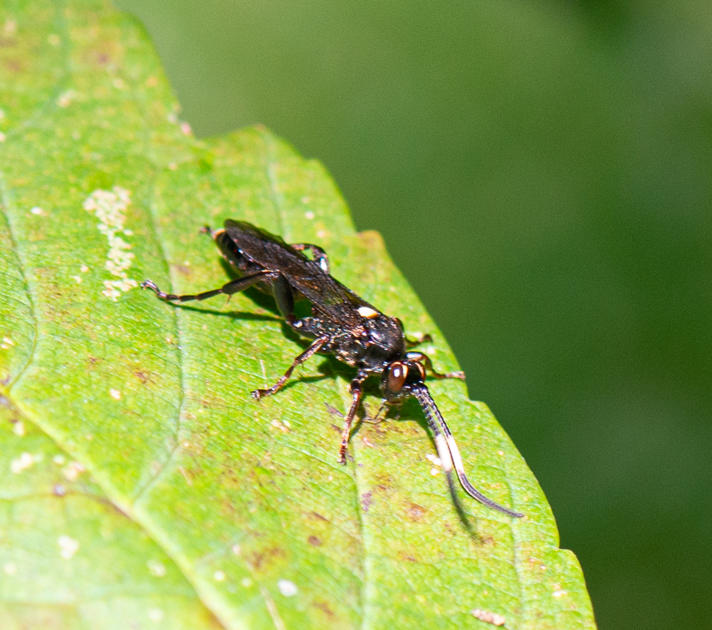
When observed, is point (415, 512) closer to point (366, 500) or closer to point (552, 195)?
point (366, 500)

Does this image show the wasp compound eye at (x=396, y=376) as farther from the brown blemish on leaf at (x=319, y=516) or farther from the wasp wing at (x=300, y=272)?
the brown blemish on leaf at (x=319, y=516)

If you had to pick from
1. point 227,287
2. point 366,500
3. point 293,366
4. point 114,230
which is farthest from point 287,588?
point 114,230

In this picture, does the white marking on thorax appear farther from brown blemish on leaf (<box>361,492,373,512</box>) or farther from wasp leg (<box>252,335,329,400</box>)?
brown blemish on leaf (<box>361,492,373,512</box>)

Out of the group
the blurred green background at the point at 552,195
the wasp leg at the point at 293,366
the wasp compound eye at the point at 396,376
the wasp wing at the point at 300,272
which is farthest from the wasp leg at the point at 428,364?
the blurred green background at the point at 552,195

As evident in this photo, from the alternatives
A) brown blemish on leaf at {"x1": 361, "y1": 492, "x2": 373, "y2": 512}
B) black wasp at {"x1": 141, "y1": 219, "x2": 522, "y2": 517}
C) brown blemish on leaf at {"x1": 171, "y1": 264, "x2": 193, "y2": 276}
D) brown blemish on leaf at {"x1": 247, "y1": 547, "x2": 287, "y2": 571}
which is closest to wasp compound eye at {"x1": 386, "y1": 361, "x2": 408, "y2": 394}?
black wasp at {"x1": 141, "y1": 219, "x2": 522, "y2": 517}

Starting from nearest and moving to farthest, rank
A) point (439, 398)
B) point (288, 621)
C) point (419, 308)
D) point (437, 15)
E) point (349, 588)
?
point (288, 621) → point (349, 588) → point (439, 398) → point (419, 308) → point (437, 15)

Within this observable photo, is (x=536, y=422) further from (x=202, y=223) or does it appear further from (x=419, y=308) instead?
(x=202, y=223)

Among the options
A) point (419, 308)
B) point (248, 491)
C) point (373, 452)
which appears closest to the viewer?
point (248, 491)

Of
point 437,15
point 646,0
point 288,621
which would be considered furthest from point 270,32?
point 288,621
